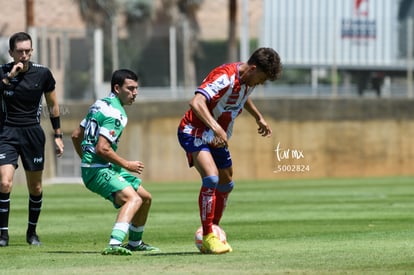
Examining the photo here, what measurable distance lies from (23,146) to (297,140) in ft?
67.9

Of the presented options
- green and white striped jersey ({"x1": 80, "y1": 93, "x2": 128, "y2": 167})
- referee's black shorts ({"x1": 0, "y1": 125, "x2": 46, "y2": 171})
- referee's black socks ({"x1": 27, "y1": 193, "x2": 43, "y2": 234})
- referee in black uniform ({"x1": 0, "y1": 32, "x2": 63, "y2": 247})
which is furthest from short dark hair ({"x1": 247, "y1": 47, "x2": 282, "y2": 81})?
referee's black socks ({"x1": 27, "y1": 193, "x2": 43, "y2": 234})

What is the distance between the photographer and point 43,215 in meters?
18.1

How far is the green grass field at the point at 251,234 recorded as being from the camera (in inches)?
390

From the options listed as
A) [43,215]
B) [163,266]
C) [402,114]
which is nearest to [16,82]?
[163,266]

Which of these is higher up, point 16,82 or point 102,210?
point 16,82

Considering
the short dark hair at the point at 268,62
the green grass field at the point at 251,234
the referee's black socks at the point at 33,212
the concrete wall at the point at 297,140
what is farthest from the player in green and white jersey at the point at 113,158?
the concrete wall at the point at 297,140

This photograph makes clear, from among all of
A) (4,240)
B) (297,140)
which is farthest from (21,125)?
(297,140)

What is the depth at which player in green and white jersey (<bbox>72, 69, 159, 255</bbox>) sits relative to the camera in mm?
10961

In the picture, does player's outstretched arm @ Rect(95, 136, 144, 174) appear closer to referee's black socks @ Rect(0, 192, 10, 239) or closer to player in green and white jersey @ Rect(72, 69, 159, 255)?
player in green and white jersey @ Rect(72, 69, 159, 255)

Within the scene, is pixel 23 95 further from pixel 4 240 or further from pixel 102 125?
pixel 102 125

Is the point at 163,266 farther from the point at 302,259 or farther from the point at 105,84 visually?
the point at 105,84

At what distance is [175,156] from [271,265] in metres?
22.6

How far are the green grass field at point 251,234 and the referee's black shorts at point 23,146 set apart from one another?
898mm

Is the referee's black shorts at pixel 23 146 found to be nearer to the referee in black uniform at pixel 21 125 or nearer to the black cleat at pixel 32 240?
the referee in black uniform at pixel 21 125
